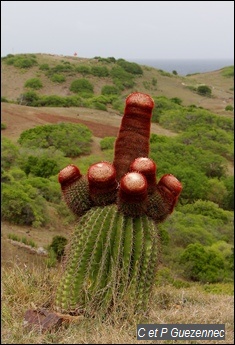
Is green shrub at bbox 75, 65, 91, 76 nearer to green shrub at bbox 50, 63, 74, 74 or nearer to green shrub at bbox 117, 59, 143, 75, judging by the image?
green shrub at bbox 50, 63, 74, 74

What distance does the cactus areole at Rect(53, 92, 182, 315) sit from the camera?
4641 millimetres

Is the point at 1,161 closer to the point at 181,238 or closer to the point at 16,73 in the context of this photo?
the point at 181,238

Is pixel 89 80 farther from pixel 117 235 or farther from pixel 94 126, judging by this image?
pixel 117 235

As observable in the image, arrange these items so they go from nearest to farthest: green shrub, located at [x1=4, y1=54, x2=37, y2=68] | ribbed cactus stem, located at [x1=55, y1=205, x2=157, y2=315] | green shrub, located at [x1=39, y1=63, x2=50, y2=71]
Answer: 1. ribbed cactus stem, located at [x1=55, y1=205, x2=157, y2=315]
2. green shrub, located at [x1=39, y1=63, x2=50, y2=71]
3. green shrub, located at [x1=4, y1=54, x2=37, y2=68]

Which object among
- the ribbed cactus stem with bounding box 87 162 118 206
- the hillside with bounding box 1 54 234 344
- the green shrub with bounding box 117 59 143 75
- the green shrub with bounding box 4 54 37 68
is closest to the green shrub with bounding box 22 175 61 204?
the hillside with bounding box 1 54 234 344

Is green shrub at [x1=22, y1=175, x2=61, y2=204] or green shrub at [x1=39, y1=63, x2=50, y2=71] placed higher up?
green shrub at [x1=39, y1=63, x2=50, y2=71]

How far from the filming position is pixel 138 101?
5.04 m

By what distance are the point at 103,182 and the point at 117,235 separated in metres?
0.45

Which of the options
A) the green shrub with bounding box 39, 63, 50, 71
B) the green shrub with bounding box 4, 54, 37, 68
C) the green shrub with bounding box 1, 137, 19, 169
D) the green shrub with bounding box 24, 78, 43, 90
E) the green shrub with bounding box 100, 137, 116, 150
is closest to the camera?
the green shrub with bounding box 1, 137, 19, 169

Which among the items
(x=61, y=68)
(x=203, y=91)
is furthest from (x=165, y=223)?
(x=203, y=91)

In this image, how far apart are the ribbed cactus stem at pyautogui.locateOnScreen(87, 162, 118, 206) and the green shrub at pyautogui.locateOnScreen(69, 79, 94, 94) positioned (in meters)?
43.7

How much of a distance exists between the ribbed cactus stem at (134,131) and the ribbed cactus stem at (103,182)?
248mm

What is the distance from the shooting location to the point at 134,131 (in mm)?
5102

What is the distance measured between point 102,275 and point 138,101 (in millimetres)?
1487
